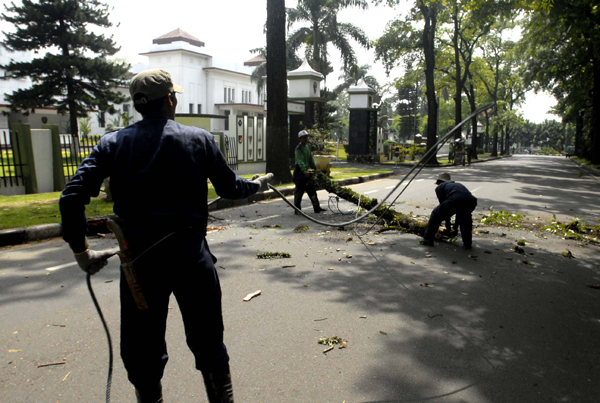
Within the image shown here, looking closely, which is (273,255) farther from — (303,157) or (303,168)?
(303,157)

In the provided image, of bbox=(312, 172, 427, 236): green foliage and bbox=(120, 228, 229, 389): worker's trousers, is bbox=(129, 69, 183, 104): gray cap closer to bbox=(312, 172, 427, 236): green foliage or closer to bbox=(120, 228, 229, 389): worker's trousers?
bbox=(120, 228, 229, 389): worker's trousers

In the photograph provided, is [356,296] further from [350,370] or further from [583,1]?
[583,1]

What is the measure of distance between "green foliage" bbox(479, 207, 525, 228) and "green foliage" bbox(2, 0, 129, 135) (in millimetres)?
22841

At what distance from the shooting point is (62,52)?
1107 inches

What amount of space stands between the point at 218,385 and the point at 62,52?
101 ft

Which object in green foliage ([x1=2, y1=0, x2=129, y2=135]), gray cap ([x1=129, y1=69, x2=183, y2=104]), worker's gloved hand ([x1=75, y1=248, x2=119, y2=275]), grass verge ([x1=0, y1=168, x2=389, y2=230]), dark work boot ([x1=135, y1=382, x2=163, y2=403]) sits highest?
green foliage ([x1=2, y1=0, x2=129, y2=135])

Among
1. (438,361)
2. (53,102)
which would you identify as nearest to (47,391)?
(438,361)

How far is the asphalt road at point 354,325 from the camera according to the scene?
305 centimetres

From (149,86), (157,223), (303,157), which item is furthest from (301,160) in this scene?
(157,223)

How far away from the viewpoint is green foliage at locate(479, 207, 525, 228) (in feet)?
28.9

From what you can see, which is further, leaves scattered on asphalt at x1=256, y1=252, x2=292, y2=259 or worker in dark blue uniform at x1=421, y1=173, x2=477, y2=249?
worker in dark blue uniform at x1=421, y1=173, x2=477, y2=249

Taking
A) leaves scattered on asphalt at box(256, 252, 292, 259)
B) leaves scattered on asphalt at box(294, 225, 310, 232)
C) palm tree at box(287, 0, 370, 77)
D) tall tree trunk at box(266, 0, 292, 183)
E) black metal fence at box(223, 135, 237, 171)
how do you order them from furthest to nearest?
palm tree at box(287, 0, 370, 77)
black metal fence at box(223, 135, 237, 171)
tall tree trunk at box(266, 0, 292, 183)
leaves scattered on asphalt at box(294, 225, 310, 232)
leaves scattered on asphalt at box(256, 252, 292, 259)

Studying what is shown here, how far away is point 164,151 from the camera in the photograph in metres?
2.21

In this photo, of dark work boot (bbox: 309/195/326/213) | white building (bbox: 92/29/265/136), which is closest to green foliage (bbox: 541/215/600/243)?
dark work boot (bbox: 309/195/326/213)
